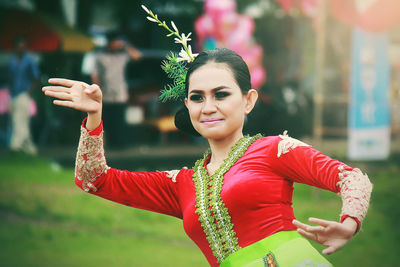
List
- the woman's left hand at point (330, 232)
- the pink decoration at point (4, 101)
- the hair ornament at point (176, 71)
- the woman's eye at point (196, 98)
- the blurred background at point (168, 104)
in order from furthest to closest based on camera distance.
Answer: the pink decoration at point (4, 101), the blurred background at point (168, 104), the hair ornament at point (176, 71), the woman's eye at point (196, 98), the woman's left hand at point (330, 232)

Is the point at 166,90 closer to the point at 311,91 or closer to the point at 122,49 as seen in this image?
the point at 122,49

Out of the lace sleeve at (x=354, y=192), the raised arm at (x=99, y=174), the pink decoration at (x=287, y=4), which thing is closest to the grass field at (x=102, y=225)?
the pink decoration at (x=287, y=4)

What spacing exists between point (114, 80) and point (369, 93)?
2734 mm

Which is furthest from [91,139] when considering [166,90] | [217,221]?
[217,221]

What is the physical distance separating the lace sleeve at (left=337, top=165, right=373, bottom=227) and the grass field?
12.4 feet

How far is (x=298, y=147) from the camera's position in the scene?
81.7 inches

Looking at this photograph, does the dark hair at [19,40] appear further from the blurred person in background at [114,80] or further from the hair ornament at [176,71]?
the hair ornament at [176,71]

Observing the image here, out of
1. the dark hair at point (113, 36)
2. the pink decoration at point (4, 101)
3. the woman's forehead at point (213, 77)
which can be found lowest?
the pink decoration at point (4, 101)

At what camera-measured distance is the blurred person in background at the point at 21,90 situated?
725cm

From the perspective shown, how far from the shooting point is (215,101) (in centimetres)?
219

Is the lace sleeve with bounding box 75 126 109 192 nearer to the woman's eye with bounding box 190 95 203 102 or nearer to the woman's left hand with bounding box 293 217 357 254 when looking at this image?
the woman's eye with bounding box 190 95 203 102

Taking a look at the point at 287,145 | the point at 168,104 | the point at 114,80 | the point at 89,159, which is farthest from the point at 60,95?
the point at 168,104

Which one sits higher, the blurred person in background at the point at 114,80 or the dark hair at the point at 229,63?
the dark hair at the point at 229,63

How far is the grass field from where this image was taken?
226 inches
